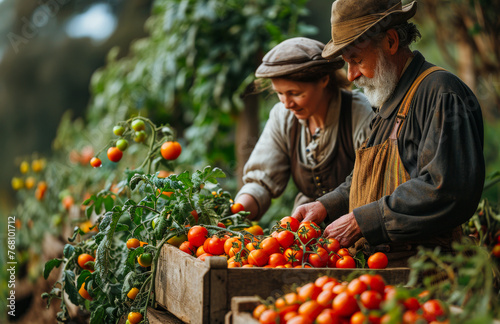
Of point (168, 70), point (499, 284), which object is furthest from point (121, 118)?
point (499, 284)

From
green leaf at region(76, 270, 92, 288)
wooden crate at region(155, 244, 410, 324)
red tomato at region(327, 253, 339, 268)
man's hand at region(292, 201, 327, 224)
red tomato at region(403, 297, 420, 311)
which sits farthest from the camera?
man's hand at region(292, 201, 327, 224)

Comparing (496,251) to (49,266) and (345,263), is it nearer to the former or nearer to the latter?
(345,263)

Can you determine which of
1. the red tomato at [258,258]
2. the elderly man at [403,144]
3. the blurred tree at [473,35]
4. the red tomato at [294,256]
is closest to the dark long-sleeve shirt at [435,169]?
the elderly man at [403,144]

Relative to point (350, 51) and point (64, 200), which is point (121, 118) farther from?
point (350, 51)

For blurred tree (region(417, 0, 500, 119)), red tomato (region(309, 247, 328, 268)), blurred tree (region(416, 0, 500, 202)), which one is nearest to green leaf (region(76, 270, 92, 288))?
red tomato (region(309, 247, 328, 268))

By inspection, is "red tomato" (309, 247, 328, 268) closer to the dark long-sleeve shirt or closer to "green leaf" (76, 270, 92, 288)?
the dark long-sleeve shirt

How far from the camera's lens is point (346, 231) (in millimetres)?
1820

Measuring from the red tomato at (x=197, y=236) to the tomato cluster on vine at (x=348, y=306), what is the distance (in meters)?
0.62

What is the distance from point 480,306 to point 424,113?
0.86 m

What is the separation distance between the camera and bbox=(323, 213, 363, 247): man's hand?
5.94 feet

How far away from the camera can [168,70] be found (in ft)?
16.1

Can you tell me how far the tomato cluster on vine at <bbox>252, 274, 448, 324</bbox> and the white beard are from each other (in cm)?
88

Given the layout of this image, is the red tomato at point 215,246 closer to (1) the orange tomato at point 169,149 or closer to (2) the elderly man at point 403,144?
(2) the elderly man at point 403,144

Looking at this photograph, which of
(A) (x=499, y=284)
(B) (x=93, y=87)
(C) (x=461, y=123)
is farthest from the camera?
(B) (x=93, y=87)
